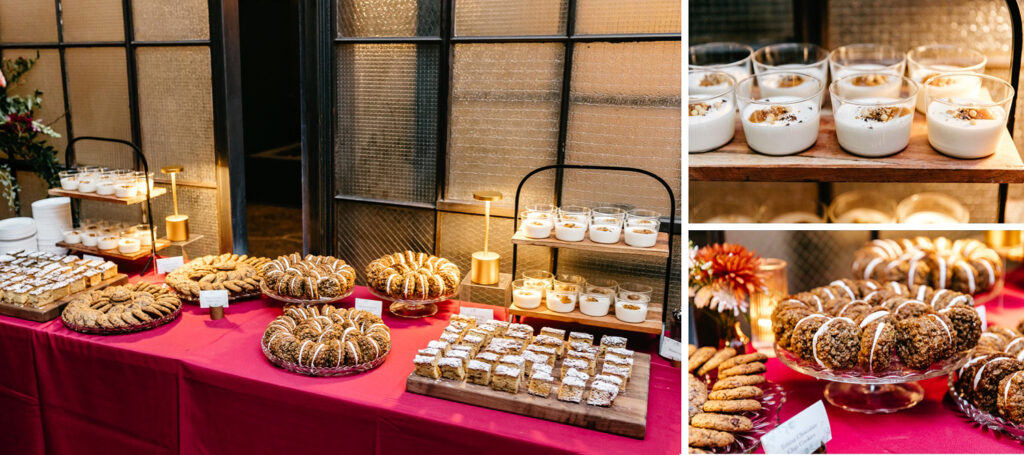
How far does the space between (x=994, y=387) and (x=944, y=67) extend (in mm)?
901

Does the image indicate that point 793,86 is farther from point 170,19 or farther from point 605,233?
point 170,19

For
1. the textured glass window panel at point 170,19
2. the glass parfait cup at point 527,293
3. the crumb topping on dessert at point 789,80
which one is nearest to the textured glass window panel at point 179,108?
the textured glass window panel at point 170,19

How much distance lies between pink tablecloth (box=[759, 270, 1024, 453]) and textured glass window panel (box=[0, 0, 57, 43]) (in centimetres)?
400

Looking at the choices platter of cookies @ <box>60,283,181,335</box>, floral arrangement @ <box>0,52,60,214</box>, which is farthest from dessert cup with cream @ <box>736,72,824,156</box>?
floral arrangement @ <box>0,52,60,214</box>

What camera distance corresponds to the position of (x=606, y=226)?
2.35 metres

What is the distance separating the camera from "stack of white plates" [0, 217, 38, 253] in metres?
3.22

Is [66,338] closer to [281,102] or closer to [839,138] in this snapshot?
[839,138]

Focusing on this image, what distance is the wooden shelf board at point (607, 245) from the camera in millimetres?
2295

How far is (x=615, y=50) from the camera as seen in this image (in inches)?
102

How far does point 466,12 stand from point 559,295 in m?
1.26

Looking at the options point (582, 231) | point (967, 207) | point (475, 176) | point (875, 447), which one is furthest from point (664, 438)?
point (967, 207)

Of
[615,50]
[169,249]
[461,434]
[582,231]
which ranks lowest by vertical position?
[461,434]

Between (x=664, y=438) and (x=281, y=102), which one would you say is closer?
(x=664, y=438)

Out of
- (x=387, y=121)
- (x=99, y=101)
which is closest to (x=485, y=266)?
(x=387, y=121)
